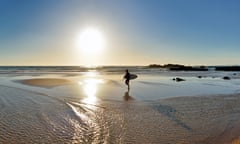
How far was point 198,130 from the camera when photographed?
896 cm

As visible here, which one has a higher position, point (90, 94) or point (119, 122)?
point (90, 94)

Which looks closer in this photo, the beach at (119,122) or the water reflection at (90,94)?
the beach at (119,122)

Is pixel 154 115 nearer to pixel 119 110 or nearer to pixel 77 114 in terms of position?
pixel 119 110

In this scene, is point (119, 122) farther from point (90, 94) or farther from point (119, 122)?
point (90, 94)

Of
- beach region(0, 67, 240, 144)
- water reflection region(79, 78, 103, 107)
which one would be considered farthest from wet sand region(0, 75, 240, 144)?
water reflection region(79, 78, 103, 107)

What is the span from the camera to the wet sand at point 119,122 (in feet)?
26.4

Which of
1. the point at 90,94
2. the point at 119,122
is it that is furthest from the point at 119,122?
the point at 90,94

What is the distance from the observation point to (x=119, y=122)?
1004cm

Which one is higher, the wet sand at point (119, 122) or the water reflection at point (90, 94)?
the water reflection at point (90, 94)

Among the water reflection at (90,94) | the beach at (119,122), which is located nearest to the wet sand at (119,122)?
the beach at (119,122)

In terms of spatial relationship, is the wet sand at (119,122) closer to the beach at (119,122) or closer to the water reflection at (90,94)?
the beach at (119,122)

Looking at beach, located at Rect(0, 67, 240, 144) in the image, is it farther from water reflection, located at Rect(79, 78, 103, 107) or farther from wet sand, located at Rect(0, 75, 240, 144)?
water reflection, located at Rect(79, 78, 103, 107)

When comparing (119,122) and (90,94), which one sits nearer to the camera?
(119,122)

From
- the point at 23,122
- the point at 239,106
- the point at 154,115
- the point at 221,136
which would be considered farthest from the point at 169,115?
the point at 23,122
